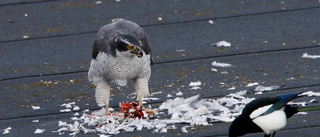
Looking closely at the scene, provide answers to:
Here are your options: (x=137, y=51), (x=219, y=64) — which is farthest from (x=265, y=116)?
(x=219, y=64)

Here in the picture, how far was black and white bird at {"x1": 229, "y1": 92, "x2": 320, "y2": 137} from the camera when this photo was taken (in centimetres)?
466

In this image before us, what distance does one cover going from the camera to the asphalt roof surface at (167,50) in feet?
19.8

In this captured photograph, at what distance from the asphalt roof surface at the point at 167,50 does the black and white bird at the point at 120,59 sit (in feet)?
1.23

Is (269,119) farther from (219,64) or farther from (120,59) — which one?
(219,64)

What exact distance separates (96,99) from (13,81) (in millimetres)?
1370

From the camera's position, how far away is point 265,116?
184 inches

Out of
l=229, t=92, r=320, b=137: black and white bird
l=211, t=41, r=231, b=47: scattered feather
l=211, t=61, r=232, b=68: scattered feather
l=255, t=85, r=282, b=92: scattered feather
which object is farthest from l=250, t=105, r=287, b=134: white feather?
l=211, t=41, r=231, b=47: scattered feather

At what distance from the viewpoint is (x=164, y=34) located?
7840 millimetres

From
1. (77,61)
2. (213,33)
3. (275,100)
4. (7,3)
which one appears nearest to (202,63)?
(213,33)

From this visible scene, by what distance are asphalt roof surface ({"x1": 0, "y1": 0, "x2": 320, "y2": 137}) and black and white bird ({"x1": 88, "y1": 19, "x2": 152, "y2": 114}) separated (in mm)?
375

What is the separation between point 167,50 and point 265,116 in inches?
111

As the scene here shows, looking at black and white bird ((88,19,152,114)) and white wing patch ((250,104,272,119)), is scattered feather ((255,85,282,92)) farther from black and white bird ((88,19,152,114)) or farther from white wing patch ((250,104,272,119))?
white wing patch ((250,104,272,119))

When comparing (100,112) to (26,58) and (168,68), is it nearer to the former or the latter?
(168,68)

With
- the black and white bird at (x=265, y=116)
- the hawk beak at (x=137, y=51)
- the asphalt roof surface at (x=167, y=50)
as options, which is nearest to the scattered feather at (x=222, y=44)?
the asphalt roof surface at (x=167, y=50)
